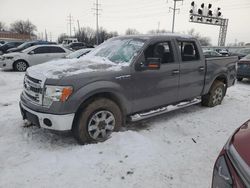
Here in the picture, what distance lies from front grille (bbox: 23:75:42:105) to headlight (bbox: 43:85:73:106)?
183mm

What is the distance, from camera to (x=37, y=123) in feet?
11.8

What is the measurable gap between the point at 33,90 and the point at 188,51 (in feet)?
11.3

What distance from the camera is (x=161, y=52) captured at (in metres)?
4.71

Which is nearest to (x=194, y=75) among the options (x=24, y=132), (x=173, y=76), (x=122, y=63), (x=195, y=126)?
(x=173, y=76)

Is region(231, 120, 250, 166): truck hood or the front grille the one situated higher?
region(231, 120, 250, 166): truck hood

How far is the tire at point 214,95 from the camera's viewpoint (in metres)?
6.11

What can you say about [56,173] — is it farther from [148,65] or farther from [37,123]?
[148,65]

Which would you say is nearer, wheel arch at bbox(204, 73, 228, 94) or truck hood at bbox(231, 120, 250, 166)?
truck hood at bbox(231, 120, 250, 166)

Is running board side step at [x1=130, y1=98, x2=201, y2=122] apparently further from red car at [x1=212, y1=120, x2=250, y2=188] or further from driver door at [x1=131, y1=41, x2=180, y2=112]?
red car at [x1=212, y1=120, x2=250, y2=188]

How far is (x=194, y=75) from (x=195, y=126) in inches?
47.3

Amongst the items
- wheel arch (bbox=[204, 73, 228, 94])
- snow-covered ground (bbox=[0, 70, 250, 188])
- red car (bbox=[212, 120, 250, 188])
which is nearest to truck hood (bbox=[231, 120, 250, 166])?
red car (bbox=[212, 120, 250, 188])

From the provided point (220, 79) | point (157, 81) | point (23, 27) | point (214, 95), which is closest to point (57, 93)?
point (157, 81)

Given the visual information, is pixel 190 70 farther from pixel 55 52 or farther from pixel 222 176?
pixel 55 52

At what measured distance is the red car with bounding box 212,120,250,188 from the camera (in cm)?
142
